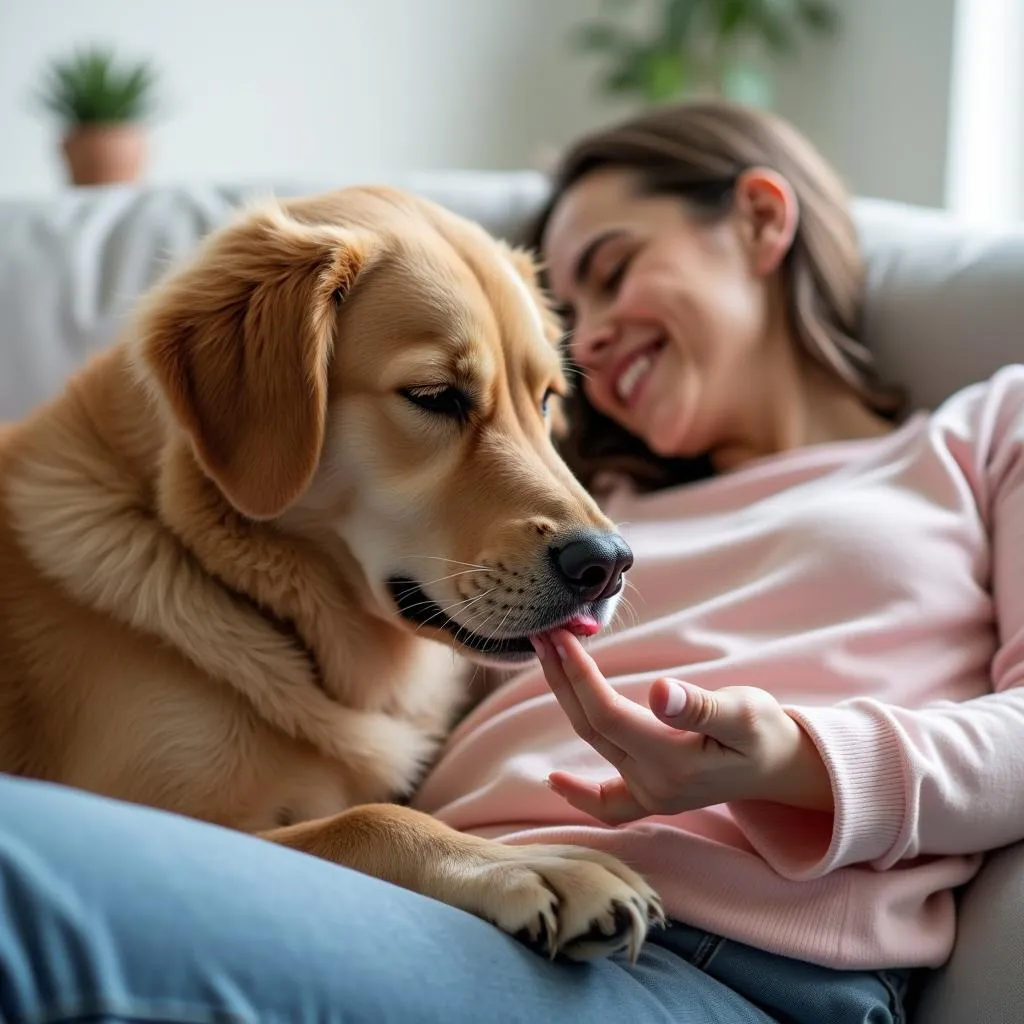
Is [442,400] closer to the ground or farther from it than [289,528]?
farther from it

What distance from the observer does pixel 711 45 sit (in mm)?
4227

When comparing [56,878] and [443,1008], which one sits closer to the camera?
[56,878]

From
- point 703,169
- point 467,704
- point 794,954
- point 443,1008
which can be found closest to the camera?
point 443,1008

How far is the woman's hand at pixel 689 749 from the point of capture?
1.12 metres

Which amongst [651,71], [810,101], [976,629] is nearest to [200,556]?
[976,629]

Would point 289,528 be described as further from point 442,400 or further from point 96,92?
point 96,92

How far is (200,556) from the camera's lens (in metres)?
1.39

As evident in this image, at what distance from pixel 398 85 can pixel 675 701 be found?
3.76 m

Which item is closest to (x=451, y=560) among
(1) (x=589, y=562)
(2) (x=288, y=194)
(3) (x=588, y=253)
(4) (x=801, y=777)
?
(1) (x=589, y=562)

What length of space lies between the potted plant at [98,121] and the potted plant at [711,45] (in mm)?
1578

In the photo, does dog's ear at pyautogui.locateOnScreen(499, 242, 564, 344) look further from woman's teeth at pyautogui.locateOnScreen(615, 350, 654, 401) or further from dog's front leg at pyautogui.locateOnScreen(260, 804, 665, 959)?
dog's front leg at pyautogui.locateOnScreen(260, 804, 665, 959)

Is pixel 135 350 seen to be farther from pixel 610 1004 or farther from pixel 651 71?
pixel 651 71

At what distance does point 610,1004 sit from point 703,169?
1.36m

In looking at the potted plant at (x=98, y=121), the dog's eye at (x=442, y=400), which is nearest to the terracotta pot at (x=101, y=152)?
the potted plant at (x=98, y=121)
